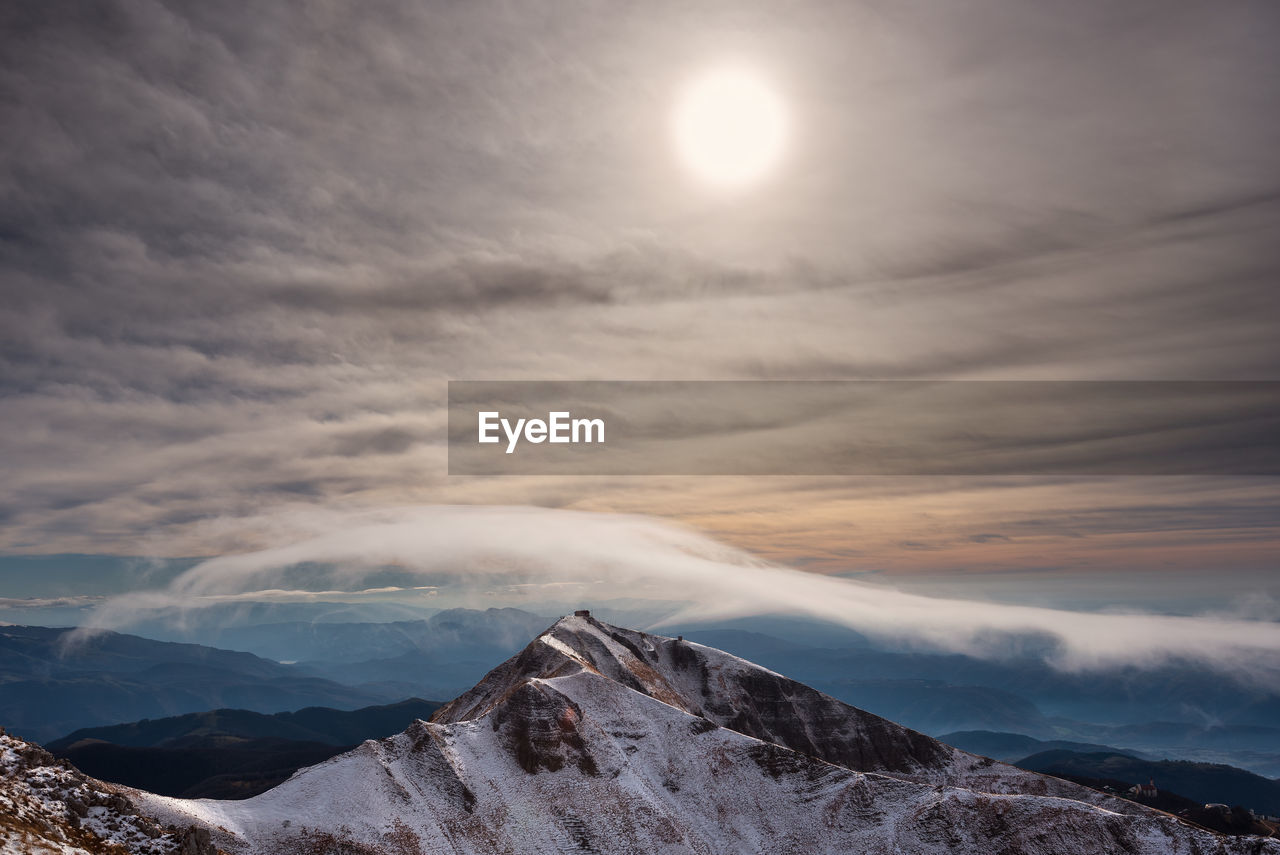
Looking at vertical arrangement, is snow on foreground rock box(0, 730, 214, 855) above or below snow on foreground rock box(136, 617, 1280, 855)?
above

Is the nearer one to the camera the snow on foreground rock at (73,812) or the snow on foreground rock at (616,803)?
the snow on foreground rock at (73,812)

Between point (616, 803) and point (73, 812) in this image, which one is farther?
point (616, 803)

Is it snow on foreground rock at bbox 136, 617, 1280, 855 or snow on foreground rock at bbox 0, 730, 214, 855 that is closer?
snow on foreground rock at bbox 0, 730, 214, 855

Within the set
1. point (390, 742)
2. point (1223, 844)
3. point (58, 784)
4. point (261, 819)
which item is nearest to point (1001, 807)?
point (1223, 844)

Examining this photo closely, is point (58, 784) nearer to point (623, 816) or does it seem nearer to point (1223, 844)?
point (623, 816)

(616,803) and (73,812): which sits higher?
(73,812)
